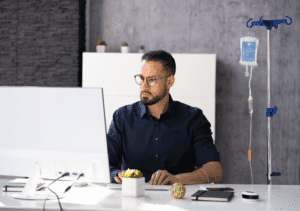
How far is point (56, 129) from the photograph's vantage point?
135cm

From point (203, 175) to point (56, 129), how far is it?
0.90 meters

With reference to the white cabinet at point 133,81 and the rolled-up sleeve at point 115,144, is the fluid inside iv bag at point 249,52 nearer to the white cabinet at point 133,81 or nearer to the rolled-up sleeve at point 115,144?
the white cabinet at point 133,81

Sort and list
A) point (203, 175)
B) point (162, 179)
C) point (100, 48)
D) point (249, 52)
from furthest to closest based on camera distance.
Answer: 1. point (100, 48)
2. point (249, 52)
3. point (203, 175)
4. point (162, 179)

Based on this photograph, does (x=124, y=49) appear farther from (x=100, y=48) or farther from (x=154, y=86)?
(x=154, y=86)

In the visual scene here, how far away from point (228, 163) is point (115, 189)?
2.74 metres

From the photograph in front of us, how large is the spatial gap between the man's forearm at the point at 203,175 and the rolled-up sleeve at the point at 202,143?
0.05 meters

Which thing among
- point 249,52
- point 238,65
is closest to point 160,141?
point 249,52

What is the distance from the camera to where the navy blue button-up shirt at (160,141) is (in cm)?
205

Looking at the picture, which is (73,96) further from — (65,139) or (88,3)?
(88,3)

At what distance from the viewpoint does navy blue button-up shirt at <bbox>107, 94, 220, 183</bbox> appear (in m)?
2.05

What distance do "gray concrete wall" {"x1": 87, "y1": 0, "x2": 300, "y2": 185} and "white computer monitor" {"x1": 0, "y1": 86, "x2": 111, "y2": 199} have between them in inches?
113

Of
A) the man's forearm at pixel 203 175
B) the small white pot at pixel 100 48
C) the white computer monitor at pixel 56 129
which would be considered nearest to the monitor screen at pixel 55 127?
the white computer monitor at pixel 56 129

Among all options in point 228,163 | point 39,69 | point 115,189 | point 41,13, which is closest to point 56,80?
point 39,69

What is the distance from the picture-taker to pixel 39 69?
4000 mm
